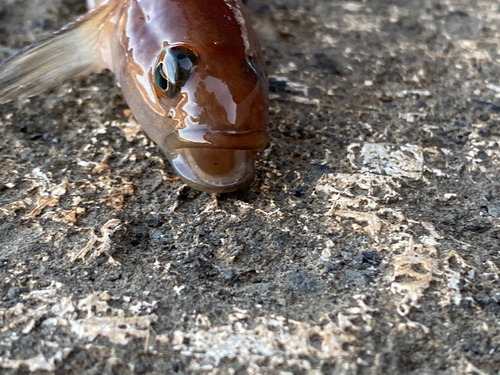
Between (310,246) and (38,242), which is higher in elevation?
(38,242)

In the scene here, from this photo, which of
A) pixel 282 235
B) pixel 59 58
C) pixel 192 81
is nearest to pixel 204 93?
pixel 192 81

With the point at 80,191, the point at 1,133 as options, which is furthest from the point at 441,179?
the point at 1,133

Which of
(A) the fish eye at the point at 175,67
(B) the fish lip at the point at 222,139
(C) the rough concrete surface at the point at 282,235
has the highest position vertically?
(A) the fish eye at the point at 175,67

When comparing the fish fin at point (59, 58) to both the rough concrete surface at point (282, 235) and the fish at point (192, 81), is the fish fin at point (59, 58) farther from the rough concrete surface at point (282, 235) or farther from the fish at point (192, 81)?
the rough concrete surface at point (282, 235)

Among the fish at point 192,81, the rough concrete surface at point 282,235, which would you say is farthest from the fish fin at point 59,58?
the rough concrete surface at point 282,235

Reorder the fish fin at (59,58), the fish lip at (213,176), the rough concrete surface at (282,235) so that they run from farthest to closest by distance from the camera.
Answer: the fish fin at (59,58) → the fish lip at (213,176) → the rough concrete surface at (282,235)

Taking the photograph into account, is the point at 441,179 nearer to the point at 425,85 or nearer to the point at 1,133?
the point at 425,85

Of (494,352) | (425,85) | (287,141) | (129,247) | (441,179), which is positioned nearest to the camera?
(494,352)
